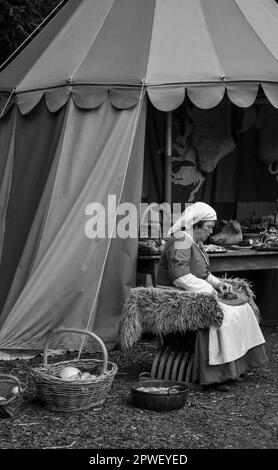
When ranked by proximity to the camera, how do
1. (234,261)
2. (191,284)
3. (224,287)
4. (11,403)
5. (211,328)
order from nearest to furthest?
(11,403) → (211,328) → (191,284) → (224,287) → (234,261)

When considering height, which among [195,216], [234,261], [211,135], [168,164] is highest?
[211,135]

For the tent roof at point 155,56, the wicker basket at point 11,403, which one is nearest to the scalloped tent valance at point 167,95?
the tent roof at point 155,56

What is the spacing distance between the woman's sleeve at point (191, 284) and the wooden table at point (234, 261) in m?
1.16

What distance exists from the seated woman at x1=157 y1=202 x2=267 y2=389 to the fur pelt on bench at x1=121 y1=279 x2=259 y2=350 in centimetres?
9

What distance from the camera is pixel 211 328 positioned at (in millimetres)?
5141

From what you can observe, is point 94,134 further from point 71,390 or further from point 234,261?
point 71,390

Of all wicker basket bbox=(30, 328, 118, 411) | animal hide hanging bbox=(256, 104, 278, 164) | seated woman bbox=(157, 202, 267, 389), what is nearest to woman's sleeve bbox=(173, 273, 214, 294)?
seated woman bbox=(157, 202, 267, 389)

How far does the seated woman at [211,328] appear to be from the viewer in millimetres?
5160

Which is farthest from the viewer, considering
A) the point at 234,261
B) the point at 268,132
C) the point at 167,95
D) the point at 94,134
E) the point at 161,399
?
the point at 268,132

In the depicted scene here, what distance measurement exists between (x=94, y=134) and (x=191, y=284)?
1716 millimetres

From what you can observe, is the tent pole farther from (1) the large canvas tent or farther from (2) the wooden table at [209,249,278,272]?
(2) the wooden table at [209,249,278,272]

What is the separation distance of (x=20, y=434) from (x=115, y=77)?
310 centimetres

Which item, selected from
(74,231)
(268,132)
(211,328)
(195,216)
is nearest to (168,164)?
(74,231)
